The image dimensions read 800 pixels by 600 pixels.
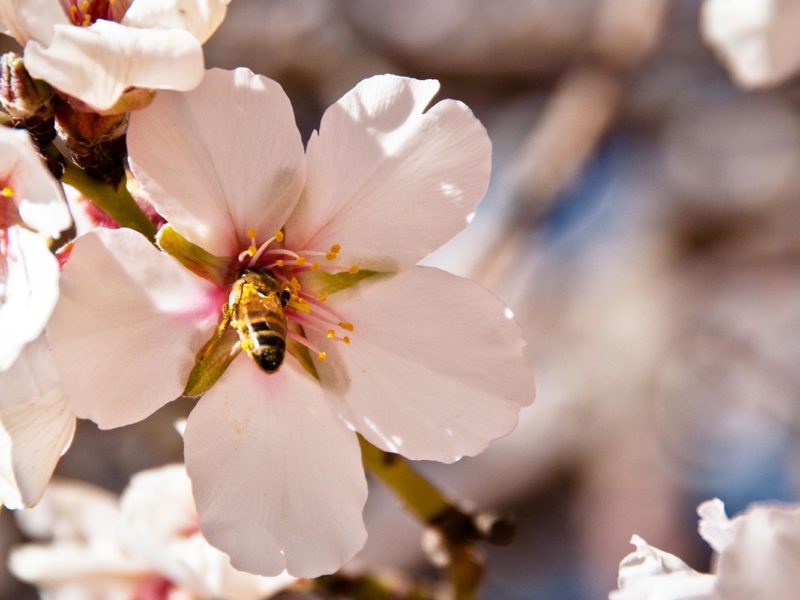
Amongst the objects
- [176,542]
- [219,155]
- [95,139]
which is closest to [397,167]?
[219,155]

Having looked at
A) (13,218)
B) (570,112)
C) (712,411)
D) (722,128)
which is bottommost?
(712,411)

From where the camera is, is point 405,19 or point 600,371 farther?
point 405,19

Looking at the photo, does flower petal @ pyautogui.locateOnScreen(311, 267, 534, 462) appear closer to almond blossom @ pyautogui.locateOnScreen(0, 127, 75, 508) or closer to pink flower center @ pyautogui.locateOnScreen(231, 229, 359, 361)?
pink flower center @ pyautogui.locateOnScreen(231, 229, 359, 361)

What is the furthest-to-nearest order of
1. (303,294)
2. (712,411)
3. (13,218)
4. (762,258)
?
1. (712,411)
2. (762,258)
3. (303,294)
4. (13,218)

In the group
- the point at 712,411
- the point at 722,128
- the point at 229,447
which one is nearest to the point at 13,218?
the point at 229,447

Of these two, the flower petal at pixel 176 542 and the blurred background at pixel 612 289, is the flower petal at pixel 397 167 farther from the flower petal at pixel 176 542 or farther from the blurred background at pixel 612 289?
the blurred background at pixel 612 289

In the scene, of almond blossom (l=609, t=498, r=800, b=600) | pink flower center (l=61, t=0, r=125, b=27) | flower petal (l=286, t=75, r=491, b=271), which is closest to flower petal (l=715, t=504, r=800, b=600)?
almond blossom (l=609, t=498, r=800, b=600)

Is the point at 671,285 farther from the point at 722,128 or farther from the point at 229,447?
the point at 229,447
